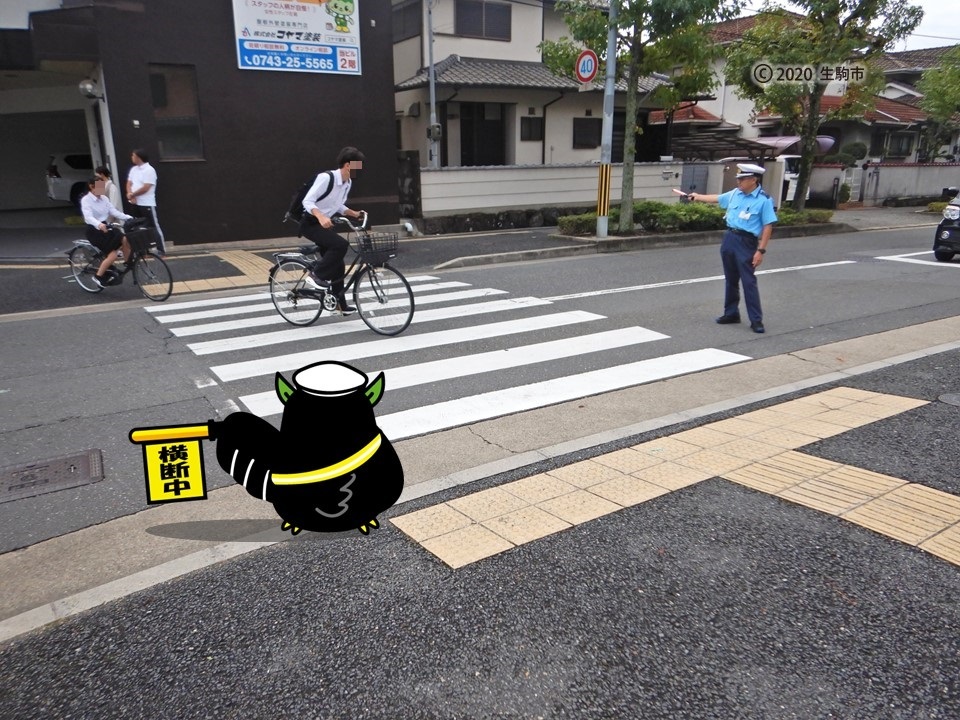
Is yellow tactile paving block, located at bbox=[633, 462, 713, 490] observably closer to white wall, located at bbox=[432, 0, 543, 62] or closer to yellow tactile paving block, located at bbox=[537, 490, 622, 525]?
yellow tactile paving block, located at bbox=[537, 490, 622, 525]

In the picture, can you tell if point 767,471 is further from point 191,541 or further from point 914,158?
point 914,158

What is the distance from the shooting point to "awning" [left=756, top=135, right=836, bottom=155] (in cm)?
2950

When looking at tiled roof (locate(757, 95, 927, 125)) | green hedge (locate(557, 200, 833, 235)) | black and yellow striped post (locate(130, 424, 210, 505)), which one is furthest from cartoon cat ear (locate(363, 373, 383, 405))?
tiled roof (locate(757, 95, 927, 125))

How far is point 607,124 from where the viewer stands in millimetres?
16188

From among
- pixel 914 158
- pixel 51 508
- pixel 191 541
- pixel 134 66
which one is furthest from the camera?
pixel 914 158

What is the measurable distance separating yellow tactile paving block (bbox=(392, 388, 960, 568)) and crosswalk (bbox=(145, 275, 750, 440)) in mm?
1303

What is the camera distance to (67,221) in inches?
789

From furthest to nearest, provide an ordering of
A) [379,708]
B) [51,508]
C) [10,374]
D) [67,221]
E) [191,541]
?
[67,221] < [10,374] < [51,508] < [191,541] < [379,708]

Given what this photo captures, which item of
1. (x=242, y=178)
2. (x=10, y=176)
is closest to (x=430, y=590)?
(x=242, y=178)

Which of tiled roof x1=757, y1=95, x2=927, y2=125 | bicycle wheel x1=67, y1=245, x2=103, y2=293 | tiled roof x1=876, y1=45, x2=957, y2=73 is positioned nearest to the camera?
bicycle wheel x1=67, y1=245, x2=103, y2=293

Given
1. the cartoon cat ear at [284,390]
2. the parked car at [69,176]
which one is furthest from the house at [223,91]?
the cartoon cat ear at [284,390]

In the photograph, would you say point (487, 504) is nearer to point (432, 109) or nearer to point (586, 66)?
point (586, 66)

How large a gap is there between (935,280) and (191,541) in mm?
12676

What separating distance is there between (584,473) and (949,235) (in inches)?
523
